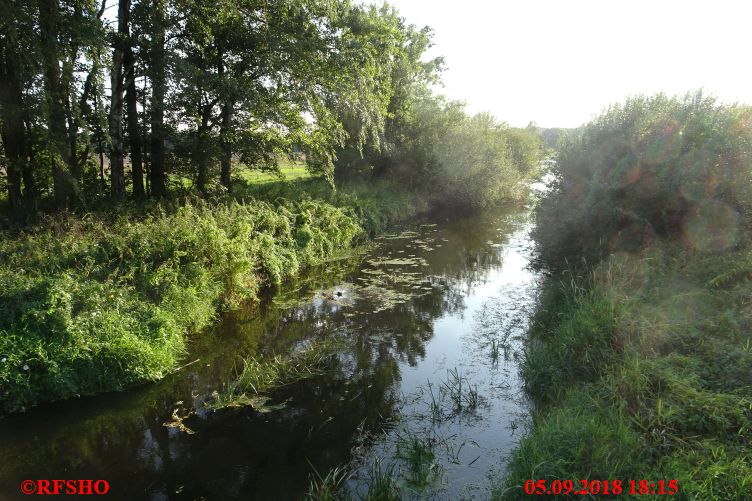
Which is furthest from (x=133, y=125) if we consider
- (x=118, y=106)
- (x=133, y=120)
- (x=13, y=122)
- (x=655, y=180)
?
(x=655, y=180)

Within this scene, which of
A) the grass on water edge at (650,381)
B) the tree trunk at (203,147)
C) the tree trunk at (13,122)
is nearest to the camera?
the grass on water edge at (650,381)

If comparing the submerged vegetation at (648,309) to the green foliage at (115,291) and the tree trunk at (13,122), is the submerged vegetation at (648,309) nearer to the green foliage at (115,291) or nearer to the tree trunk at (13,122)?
the green foliage at (115,291)

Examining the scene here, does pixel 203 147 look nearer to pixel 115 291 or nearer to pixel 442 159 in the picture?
pixel 115 291

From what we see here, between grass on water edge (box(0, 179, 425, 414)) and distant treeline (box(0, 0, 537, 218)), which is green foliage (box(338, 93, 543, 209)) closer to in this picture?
distant treeline (box(0, 0, 537, 218))

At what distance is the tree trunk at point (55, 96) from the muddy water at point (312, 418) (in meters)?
6.12

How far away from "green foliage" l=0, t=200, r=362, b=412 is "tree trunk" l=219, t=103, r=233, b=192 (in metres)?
4.20

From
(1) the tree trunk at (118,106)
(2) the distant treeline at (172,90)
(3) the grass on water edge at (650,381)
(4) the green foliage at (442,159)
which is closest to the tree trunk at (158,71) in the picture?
(2) the distant treeline at (172,90)

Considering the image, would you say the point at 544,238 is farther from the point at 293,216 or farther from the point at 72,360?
the point at 72,360

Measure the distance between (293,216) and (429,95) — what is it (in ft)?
60.9

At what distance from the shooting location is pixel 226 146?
16.9m

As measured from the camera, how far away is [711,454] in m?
4.52

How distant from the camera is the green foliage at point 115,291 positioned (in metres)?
6.70

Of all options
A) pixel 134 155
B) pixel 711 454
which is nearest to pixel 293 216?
pixel 134 155

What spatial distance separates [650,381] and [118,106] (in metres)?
15.6
